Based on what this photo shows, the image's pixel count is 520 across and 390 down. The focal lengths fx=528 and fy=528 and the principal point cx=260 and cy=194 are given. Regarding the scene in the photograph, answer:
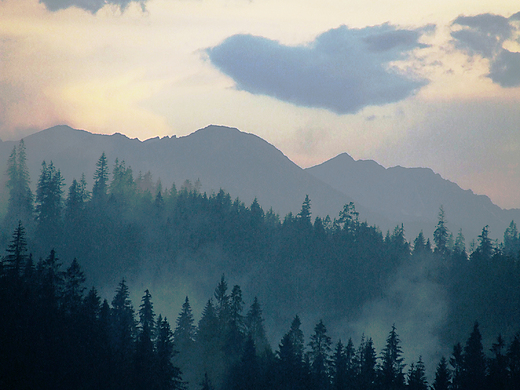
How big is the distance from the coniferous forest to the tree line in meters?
0.15

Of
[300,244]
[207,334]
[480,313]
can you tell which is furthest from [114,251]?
[480,313]

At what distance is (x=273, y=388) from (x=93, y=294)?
795 inches

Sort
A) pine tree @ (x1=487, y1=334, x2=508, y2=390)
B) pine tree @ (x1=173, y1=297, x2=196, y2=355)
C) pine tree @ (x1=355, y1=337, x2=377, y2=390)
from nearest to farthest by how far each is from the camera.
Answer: pine tree @ (x1=355, y1=337, x2=377, y2=390) < pine tree @ (x1=487, y1=334, x2=508, y2=390) < pine tree @ (x1=173, y1=297, x2=196, y2=355)

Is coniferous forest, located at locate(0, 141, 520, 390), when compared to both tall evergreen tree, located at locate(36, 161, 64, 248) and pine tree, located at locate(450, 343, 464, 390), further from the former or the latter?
tall evergreen tree, located at locate(36, 161, 64, 248)

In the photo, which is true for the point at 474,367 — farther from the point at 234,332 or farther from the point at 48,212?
the point at 48,212

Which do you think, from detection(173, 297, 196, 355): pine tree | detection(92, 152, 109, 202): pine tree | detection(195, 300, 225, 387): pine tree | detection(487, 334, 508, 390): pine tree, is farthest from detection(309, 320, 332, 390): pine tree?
detection(92, 152, 109, 202): pine tree

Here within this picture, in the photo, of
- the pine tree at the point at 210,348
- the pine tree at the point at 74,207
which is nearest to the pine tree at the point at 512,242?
the pine tree at the point at 210,348

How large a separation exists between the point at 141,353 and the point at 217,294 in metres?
47.8

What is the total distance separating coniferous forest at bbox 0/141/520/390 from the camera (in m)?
46.9

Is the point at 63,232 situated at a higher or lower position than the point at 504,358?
higher

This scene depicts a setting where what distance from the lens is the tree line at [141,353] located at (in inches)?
1736

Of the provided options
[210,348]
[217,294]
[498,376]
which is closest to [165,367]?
[210,348]

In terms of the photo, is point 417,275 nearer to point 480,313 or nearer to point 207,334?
point 480,313

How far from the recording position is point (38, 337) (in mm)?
44875
